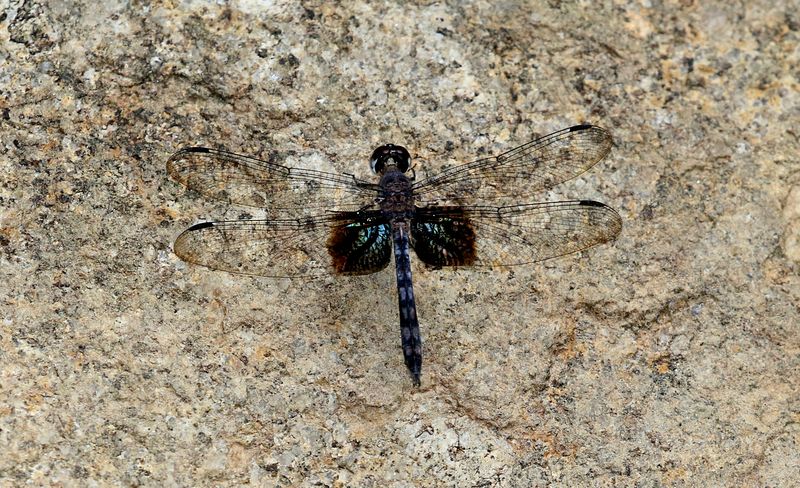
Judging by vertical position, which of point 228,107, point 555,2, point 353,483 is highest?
point 555,2

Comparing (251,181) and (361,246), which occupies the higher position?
(251,181)

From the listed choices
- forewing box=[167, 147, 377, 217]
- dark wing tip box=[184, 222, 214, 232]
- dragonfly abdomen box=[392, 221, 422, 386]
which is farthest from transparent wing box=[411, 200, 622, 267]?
dark wing tip box=[184, 222, 214, 232]

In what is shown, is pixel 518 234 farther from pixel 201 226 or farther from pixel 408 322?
pixel 201 226

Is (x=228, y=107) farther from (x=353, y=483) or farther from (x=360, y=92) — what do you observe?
(x=353, y=483)

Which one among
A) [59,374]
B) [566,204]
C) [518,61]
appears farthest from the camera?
[518,61]

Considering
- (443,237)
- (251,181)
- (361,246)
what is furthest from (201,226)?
(443,237)

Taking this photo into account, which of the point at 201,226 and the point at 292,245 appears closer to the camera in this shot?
the point at 201,226

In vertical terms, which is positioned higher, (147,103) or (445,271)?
(147,103)

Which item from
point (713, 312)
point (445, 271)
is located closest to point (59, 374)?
point (445, 271)
